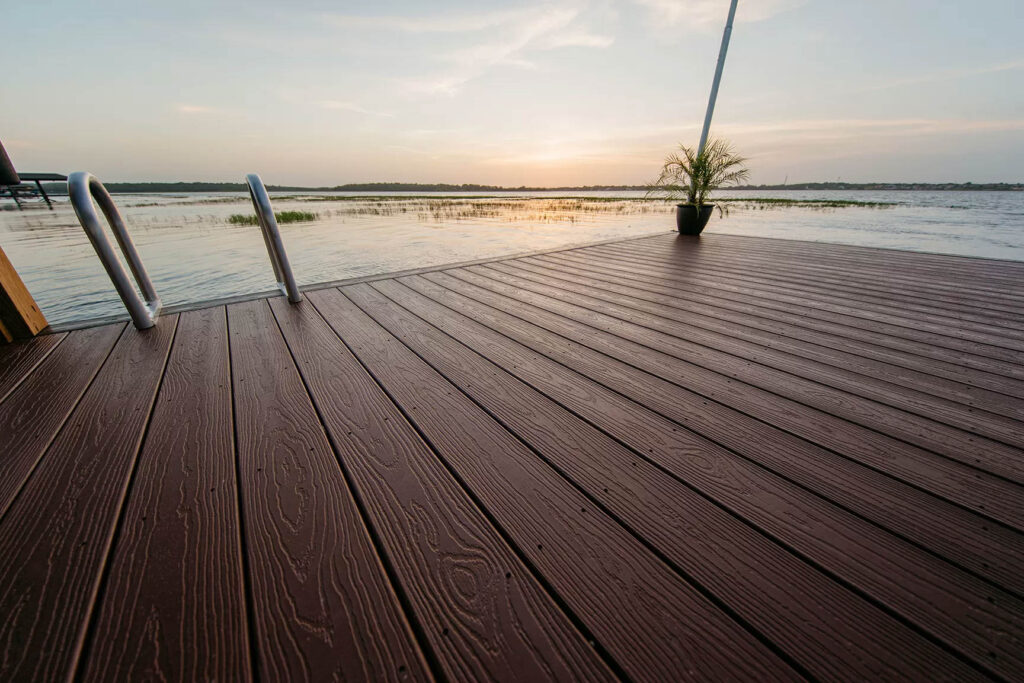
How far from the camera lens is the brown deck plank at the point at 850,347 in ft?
3.84

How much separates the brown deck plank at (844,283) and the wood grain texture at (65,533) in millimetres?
3374

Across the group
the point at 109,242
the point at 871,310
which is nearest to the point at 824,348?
the point at 871,310

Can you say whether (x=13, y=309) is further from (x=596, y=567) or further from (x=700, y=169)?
(x=700, y=169)

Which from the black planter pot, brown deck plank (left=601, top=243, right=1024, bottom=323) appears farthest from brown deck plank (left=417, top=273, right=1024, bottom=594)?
the black planter pot

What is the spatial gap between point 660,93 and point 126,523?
14.8 m

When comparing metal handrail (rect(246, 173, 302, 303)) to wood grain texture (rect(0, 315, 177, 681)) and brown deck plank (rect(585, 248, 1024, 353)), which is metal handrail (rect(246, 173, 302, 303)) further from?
brown deck plank (rect(585, 248, 1024, 353))

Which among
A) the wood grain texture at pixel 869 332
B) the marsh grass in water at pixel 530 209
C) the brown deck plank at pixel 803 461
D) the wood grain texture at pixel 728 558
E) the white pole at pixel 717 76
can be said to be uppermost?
the white pole at pixel 717 76

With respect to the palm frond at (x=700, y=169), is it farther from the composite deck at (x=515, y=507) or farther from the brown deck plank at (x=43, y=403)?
the brown deck plank at (x=43, y=403)

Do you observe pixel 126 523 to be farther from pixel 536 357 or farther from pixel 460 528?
pixel 536 357

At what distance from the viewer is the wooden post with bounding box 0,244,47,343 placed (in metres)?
1.52

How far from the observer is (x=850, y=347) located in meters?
1.51

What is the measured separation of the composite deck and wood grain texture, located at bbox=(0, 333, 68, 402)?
0.02 meters

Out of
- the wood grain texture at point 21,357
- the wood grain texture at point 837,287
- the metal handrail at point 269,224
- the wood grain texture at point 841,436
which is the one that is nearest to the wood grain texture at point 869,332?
the wood grain texture at point 837,287

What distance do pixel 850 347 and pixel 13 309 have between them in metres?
3.81
